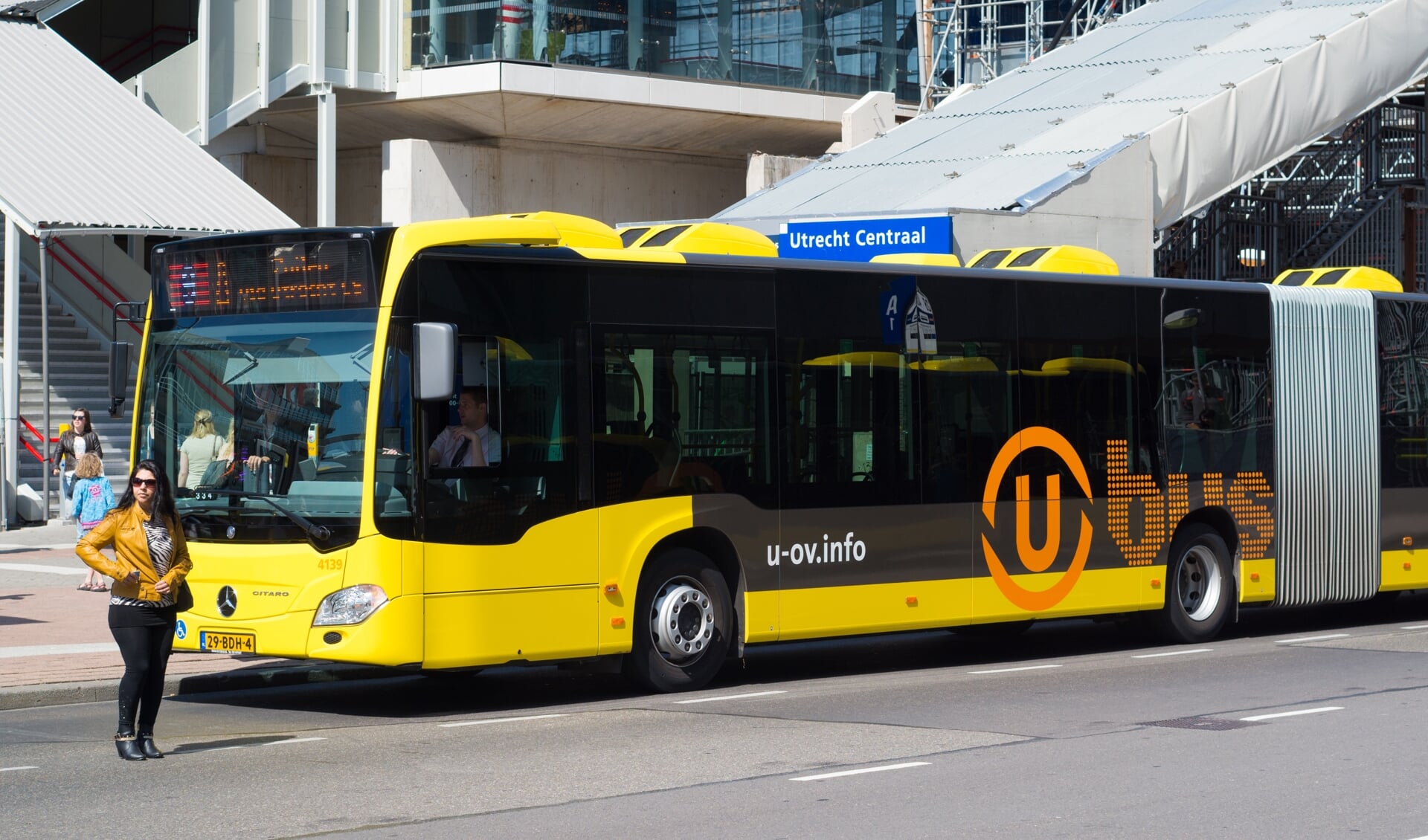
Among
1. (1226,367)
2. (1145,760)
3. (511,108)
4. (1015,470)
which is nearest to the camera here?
(1145,760)

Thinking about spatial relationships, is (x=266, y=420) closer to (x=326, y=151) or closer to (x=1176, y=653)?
(x=1176, y=653)

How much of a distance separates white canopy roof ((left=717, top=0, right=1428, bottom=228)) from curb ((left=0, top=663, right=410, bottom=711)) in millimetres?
11824

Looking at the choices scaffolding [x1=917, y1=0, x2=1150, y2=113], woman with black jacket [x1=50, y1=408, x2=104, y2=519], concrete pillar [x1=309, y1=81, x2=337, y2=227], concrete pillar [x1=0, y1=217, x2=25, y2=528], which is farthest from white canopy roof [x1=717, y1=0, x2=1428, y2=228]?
concrete pillar [x1=0, y1=217, x2=25, y2=528]

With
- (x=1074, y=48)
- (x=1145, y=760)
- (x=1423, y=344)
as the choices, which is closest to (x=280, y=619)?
(x=1145, y=760)

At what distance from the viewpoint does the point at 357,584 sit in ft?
36.0

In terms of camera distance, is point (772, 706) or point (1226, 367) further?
point (1226, 367)

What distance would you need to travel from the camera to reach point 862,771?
9227mm

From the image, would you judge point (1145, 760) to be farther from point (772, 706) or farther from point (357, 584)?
point (357, 584)

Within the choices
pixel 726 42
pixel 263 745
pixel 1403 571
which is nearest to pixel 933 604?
pixel 263 745

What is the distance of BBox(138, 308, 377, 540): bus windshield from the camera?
11109mm

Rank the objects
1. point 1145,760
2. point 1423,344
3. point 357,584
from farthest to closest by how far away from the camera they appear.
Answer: point 1423,344
point 357,584
point 1145,760

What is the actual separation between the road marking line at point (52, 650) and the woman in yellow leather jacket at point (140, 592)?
13.0ft

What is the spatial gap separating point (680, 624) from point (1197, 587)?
532 centimetres

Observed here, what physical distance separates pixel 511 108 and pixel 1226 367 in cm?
1820
